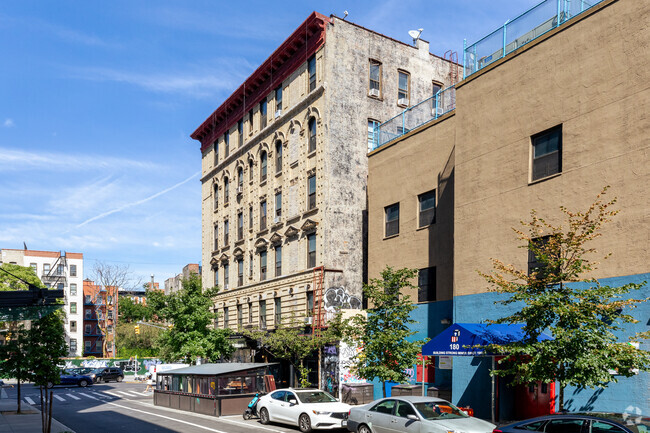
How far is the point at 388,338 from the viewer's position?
73.8 ft

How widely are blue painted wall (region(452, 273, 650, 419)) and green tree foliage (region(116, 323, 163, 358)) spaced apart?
77895 mm

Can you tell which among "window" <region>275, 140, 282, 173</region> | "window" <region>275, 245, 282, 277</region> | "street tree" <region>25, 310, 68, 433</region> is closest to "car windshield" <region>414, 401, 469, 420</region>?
"street tree" <region>25, 310, 68, 433</region>

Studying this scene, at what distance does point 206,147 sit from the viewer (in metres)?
54.5

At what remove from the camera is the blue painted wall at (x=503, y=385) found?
18.0m

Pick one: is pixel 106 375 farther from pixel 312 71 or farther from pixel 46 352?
pixel 46 352

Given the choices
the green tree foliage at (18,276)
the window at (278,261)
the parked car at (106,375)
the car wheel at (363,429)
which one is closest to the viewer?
the car wheel at (363,429)

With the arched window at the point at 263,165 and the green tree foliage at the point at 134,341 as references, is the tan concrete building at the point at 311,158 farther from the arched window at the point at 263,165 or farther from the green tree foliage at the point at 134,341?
the green tree foliage at the point at 134,341

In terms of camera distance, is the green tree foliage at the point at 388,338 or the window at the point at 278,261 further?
the window at the point at 278,261

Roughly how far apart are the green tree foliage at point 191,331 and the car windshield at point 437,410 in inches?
1023

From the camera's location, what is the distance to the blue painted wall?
18.0 m

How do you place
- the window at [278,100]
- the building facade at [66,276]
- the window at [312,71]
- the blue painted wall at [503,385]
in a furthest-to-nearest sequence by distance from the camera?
the building facade at [66,276], the window at [278,100], the window at [312,71], the blue painted wall at [503,385]

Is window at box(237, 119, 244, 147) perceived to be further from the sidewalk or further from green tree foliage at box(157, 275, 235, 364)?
the sidewalk

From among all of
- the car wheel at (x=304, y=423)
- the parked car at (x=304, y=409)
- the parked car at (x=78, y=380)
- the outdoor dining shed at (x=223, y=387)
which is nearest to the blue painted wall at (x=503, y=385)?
the parked car at (x=304, y=409)

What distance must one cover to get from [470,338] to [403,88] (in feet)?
75.6
